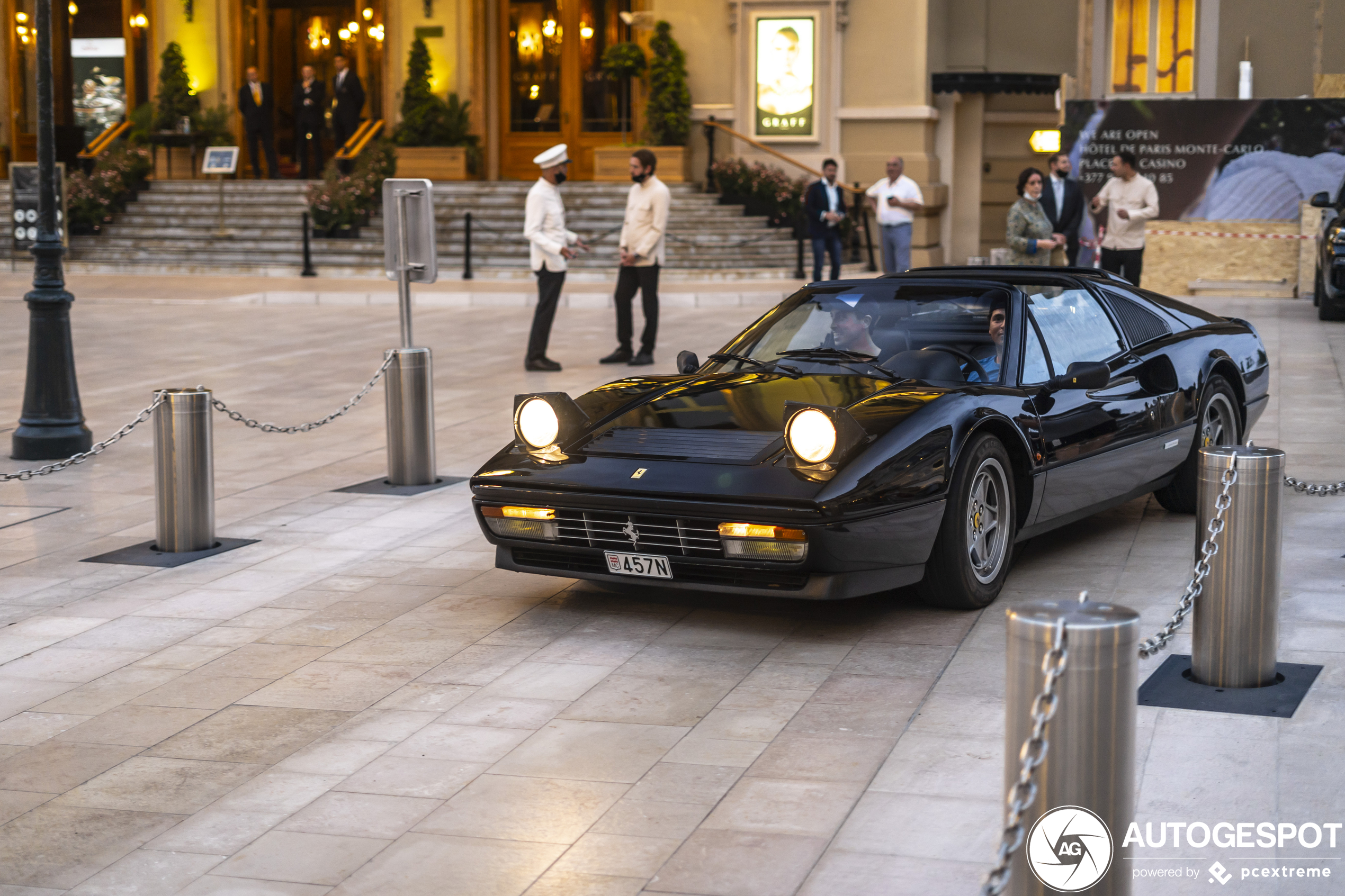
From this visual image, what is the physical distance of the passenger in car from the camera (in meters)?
6.26

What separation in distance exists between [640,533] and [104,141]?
83.6ft

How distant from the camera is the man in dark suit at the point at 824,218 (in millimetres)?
19859

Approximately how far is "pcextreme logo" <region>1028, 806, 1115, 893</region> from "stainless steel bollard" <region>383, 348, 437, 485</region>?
19.1 ft

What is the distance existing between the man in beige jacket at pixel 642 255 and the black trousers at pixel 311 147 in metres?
15.0

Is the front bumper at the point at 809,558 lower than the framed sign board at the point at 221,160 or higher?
lower

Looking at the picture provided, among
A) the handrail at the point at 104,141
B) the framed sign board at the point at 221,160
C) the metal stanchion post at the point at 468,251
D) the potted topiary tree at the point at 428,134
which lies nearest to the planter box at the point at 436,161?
the potted topiary tree at the point at 428,134

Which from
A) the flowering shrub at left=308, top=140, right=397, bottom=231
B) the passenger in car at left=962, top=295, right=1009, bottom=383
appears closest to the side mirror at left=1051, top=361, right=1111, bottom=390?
the passenger in car at left=962, top=295, right=1009, bottom=383

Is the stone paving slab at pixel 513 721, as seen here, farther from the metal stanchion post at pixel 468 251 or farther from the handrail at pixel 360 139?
the handrail at pixel 360 139

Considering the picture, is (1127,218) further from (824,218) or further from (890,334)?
(890,334)

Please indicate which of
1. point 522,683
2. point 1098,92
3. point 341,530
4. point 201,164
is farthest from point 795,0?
point 522,683

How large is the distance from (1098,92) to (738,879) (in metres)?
26.9

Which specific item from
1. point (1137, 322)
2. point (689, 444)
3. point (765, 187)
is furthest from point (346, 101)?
point (689, 444)

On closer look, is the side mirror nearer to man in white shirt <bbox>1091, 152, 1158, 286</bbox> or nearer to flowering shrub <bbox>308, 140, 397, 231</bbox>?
man in white shirt <bbox>1091, 152, 1158, 286</bbox>

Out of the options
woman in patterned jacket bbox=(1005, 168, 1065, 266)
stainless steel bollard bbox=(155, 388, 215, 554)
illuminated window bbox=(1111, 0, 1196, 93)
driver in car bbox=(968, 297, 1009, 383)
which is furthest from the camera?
illuminated window bbox=(1111, 0, 1196, 93)
